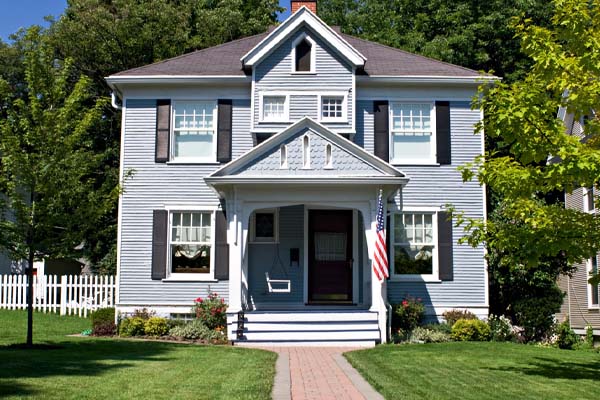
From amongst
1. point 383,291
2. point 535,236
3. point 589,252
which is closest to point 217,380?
point 535,236

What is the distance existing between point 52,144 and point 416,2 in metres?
23.2

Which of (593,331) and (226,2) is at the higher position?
(226,2)

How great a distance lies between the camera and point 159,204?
18.8 meters

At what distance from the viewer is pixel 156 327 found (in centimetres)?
1734

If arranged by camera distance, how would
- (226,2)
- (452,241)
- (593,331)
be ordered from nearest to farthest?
(452,241) < (593,331) < (226,2)

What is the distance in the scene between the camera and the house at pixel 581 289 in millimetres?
24945

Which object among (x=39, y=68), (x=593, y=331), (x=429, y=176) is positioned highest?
(x=39, y=68)

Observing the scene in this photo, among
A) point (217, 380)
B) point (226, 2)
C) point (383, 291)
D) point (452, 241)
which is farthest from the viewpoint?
point (226, 2)

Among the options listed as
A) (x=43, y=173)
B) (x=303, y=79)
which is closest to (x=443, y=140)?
(x=303, y=79)

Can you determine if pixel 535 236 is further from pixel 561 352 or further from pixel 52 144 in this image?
pixel 52 144

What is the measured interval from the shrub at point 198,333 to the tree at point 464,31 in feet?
54.4

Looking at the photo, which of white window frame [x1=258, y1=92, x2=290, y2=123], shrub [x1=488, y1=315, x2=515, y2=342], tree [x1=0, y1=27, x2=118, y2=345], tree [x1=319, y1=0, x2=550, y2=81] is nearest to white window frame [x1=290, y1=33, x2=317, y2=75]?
white window frame [x1=258, y1=92, x2=290, y2=123]

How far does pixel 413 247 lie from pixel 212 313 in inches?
224

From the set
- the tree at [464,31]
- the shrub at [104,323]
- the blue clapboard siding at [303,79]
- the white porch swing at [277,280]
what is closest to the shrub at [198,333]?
the shrub at [104,323]
